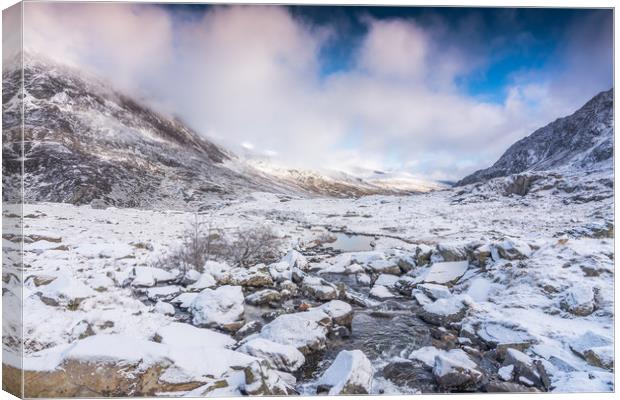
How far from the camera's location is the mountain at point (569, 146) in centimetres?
516

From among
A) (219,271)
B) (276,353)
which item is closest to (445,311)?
(276,353)

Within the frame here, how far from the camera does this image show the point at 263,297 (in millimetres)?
7023

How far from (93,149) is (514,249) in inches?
366

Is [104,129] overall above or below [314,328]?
above

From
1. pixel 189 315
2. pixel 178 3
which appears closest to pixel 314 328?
pixel 189 315

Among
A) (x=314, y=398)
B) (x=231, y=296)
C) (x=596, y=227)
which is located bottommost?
(x=314, y=398)

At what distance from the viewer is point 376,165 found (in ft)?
22.2

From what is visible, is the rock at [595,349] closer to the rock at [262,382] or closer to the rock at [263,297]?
the rock at [262,382]

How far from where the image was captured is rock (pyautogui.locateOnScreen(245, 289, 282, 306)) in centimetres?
696

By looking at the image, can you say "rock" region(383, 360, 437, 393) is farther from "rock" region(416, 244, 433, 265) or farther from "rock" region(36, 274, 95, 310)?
"rock" region(36, 274, 95, 310)

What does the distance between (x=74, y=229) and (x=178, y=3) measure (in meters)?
4.61

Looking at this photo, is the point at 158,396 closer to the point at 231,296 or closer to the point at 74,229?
the point at 231,296

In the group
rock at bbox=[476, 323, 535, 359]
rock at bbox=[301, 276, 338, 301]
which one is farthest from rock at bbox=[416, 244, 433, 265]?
rock at bbox=[476, 323, 535, 359]

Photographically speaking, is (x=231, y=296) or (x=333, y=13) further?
(x=231, y=296)
